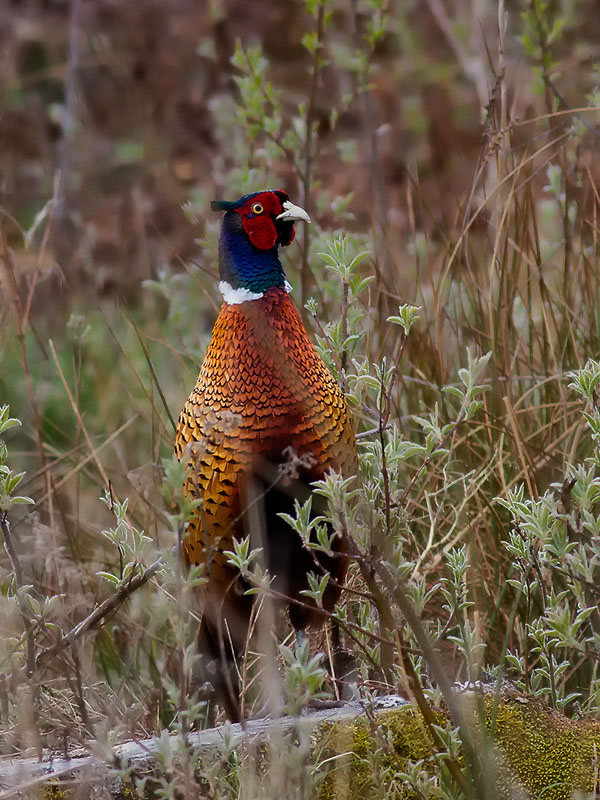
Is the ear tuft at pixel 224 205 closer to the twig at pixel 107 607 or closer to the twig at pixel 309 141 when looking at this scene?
the twig at pixel 309 141

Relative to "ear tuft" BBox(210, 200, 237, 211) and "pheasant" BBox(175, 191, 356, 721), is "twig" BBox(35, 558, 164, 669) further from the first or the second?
"ear tuft" BBox(210, 200, 237, 211)

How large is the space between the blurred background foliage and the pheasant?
4.4 inches

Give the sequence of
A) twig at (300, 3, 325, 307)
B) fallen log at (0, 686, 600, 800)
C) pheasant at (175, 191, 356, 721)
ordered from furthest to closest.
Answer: twig at (300, 3, 325, 307)
pheasant at (175, 191, 356, 721)
fallen log at (0, 686, 600, 800)

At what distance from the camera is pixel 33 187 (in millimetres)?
7176

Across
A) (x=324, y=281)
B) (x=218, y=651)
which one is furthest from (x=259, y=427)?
(x=324, y=281)

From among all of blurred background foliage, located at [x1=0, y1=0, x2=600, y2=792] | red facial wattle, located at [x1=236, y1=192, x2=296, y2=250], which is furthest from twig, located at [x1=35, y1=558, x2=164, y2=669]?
red facial wattle, located at [x1=236, y1=192, x2=296, y2=250]

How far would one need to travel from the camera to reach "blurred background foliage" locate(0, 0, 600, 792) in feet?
8.57

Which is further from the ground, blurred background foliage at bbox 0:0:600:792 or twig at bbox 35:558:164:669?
blurred background foliage at bbox 0:0:600:792

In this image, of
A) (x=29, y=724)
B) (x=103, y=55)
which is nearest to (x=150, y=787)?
(x=29, y=724)

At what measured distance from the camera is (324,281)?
3.61 m

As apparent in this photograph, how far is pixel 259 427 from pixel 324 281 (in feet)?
4.44

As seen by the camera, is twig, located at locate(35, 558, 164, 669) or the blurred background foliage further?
the blurred background foliage

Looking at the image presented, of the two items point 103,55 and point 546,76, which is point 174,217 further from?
point 546,76

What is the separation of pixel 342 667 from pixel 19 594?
3.19 feet
